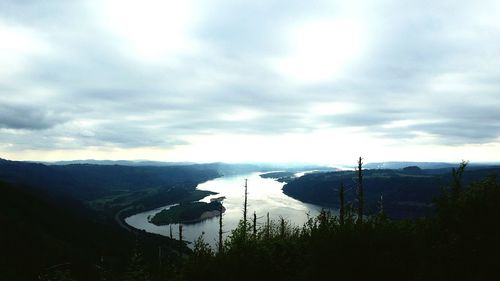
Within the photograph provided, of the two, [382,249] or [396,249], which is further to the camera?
[382,249]

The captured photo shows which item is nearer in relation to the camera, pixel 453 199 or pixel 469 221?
pixel 469 221

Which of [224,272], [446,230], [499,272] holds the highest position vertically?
[446,230]

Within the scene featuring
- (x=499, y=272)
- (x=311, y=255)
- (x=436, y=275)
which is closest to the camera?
(x=499, y=272)

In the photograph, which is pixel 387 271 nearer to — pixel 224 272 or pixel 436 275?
pixel 436 275

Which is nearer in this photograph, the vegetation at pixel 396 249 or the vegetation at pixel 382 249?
the vegetation at pixel 396 249

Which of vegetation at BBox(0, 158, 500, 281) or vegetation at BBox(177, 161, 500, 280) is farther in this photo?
vegetation at BBox(0, 158, 500, 281)

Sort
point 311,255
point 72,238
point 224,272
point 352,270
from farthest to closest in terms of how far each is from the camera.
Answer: point 72,238
point 224,272
point 311,255
point 352,270

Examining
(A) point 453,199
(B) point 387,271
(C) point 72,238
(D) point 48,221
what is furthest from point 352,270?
(D) point 48,221

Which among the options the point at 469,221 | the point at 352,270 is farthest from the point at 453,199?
the point at 352,270

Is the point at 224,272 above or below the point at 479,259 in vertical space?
below
